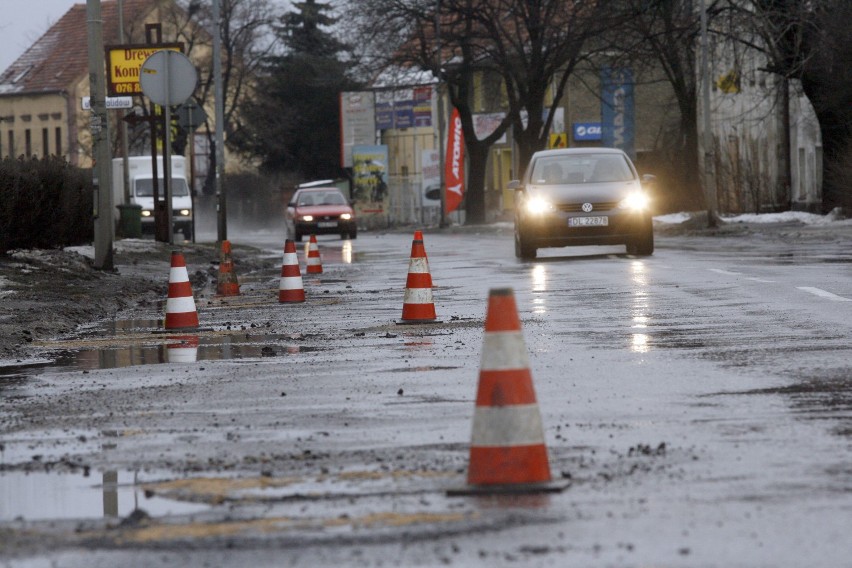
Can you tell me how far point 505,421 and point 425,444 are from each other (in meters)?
1.06

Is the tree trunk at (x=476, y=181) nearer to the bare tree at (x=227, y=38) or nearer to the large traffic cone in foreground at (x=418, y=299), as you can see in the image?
the bare tree at (x=227, y=38)

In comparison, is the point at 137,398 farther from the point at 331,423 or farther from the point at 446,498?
the point at 446,498

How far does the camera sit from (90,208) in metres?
29.3

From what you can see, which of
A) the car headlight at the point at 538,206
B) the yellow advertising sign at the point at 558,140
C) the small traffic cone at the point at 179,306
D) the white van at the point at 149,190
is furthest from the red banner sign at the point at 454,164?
the small traffic cone at the point at 179,306

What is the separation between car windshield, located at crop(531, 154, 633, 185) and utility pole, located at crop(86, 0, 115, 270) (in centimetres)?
701

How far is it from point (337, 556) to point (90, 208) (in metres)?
24.8

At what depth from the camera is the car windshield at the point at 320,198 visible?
52750mm

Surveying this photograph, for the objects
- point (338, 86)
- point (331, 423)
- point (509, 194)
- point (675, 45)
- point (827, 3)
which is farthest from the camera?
point (338, 86)

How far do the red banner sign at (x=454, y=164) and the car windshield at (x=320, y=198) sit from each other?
11.4m

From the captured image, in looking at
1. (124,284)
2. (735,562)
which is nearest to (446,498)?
(735,562)

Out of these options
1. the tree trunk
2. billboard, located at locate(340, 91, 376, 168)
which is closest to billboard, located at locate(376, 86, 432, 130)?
billboard, located at locate(340, 91, 376, 168)

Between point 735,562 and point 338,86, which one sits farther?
point 338,86

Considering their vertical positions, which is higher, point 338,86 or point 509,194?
point 338,86

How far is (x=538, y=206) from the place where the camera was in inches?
1039
